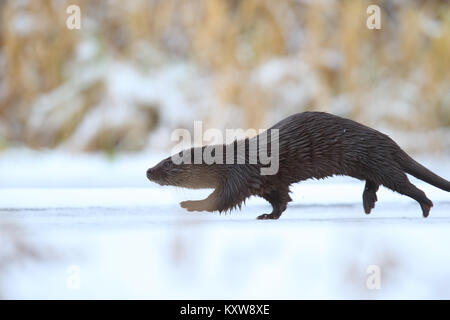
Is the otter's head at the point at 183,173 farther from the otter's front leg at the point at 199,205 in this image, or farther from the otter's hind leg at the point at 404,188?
the otter's hind leg at the point at 404,188

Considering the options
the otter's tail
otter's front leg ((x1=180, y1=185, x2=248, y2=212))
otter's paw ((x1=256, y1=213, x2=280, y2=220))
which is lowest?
otter's paw ((x1=256, y1=213, x2=280, y2=220))

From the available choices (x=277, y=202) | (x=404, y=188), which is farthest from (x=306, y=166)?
(x=404, y=188)

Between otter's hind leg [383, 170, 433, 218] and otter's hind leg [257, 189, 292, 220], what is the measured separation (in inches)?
8.6

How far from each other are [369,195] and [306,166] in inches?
7.9

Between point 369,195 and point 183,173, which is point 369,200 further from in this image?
point 183,173

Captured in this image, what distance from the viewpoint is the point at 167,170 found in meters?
1.36

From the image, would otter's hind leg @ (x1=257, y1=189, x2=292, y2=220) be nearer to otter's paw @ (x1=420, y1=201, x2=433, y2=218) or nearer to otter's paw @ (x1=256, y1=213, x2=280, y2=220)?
otter's paw @ (x1=256, y1=213, x2=280, y2=220)

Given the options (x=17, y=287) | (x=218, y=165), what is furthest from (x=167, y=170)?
(x=17, y=287)

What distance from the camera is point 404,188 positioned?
133cm

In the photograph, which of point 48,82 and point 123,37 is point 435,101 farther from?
point 48,82

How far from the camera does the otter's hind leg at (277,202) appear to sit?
4.54ft

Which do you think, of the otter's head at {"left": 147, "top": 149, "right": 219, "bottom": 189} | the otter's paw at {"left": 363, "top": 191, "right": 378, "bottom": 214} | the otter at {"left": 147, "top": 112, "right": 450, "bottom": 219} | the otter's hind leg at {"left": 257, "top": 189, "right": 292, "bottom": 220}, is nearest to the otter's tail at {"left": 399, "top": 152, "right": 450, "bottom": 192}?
the otter at {"left": 147, "top": 112, "right": 450, "bottom": 219}

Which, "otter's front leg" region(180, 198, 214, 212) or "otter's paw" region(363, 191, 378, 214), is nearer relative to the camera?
"otter's front leg" region(180, 198, 214, 212)

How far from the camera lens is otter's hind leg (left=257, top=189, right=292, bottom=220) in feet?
4.54
